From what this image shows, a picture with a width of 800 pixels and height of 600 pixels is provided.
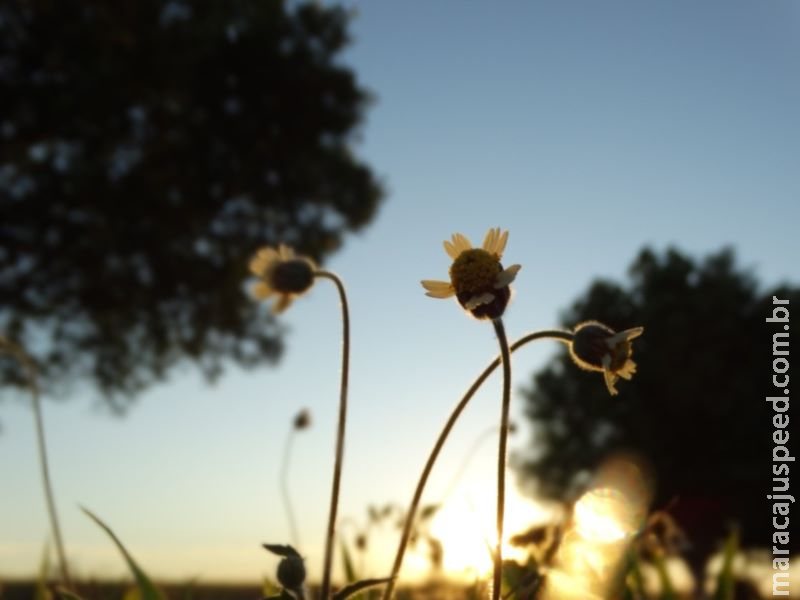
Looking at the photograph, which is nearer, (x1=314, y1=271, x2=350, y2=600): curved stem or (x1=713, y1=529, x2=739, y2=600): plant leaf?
(x1=314, y1=271, x2=350, y2=600): curved stem

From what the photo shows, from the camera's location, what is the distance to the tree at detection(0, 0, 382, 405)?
619 inches

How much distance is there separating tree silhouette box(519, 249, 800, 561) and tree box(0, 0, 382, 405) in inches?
336

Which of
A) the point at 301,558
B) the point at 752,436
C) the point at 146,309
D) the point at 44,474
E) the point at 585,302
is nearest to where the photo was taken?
the point at 301,558

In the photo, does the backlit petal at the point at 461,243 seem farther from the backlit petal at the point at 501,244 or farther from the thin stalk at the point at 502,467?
the thin stalk at the point at 502,467

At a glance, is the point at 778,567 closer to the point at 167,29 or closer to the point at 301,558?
the point at 301,558

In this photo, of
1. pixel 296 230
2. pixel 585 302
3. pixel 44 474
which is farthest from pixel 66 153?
pixel 44 474

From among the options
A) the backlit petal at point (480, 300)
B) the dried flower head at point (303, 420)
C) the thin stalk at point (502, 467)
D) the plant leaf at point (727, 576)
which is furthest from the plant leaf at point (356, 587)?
the dried flower head at point (303, 420)

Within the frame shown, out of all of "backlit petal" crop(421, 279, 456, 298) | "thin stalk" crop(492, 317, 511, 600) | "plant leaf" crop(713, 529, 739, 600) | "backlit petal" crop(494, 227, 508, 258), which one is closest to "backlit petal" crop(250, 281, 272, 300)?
"backlit petal" crop(421, 279, 456, 298)

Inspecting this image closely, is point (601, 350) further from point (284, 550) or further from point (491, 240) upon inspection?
point (284, 550)

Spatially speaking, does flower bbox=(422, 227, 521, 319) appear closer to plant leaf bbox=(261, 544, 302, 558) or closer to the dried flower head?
plant leaf bbox=(261, 544, 302, 558)

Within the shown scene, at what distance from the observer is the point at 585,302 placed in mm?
24719

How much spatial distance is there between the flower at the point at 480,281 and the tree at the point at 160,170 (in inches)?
591

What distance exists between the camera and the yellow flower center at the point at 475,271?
139 cm

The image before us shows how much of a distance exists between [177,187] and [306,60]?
3382 millimetres
